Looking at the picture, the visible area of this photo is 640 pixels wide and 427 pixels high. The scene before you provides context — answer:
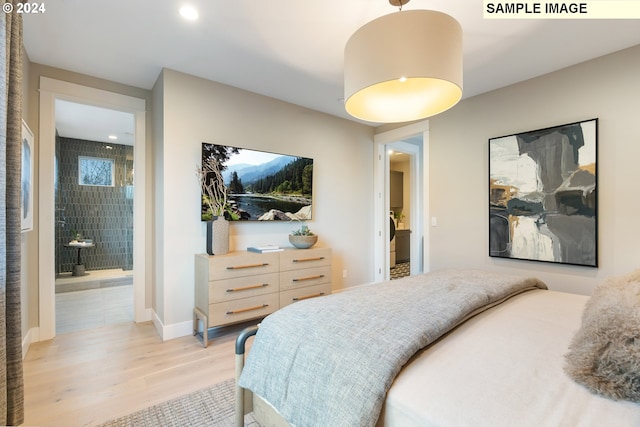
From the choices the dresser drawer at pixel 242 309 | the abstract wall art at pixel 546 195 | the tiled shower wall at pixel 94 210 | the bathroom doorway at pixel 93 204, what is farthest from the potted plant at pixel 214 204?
the tiled shower wall at pixel 94 210

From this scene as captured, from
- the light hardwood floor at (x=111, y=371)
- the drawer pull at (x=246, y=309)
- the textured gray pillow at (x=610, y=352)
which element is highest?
the textured gray pillow at (x=610, y=352)

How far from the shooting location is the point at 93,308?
358 centimetres

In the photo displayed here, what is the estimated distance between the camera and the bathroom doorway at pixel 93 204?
460 cm

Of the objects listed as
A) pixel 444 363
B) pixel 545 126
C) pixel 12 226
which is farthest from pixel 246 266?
pixel 545 126

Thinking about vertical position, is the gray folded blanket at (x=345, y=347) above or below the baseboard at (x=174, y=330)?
above

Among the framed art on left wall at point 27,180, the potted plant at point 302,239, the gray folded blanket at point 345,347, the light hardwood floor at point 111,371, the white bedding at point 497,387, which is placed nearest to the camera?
the white bedding at point 497,387

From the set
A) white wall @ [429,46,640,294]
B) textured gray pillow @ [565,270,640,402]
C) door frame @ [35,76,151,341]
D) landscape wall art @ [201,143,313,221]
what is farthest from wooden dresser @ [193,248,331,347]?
textured gray pillow @ [565,270,640,402]

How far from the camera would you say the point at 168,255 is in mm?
2738

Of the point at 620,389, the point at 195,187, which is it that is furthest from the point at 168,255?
the point at 620,389

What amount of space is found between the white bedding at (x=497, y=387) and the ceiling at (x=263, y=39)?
6.50 ft

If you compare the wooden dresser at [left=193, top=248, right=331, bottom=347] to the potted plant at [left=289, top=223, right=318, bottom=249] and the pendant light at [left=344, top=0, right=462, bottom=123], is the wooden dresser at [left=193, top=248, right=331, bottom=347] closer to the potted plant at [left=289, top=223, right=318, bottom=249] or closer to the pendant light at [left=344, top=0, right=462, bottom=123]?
the potted plant at [left=289, top=223, right=318, bottom=249]

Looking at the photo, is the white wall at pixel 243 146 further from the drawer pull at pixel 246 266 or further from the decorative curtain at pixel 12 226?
the decorative curtain at pixel 12 226

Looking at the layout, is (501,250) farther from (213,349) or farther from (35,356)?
(35,356)

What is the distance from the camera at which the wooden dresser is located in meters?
2.58
